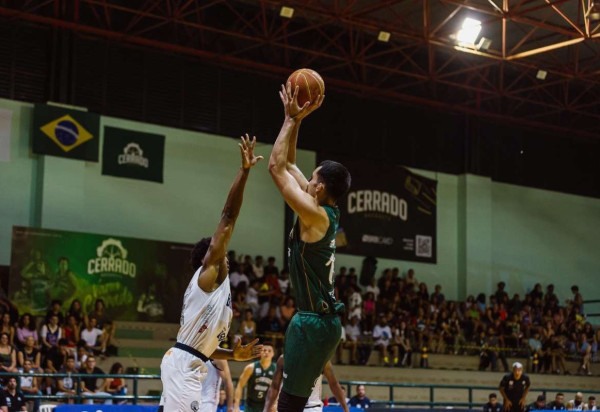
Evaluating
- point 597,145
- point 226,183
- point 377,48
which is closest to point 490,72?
point 377,48

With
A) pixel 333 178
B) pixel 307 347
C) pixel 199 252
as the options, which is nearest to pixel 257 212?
pixel 199 252

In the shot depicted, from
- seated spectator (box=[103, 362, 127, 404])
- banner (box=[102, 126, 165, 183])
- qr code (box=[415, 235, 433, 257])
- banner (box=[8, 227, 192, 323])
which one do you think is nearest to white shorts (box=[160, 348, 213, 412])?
seated spectator (box=[103, 362, 127, 404])

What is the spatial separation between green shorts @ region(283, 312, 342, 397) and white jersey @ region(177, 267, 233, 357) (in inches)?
48.8

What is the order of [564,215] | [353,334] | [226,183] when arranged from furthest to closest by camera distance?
[564,215]
[226,183]
[353,334]

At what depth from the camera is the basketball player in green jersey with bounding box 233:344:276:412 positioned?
14266mm

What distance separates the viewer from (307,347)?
22.4ft

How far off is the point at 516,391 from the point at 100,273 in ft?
29.9

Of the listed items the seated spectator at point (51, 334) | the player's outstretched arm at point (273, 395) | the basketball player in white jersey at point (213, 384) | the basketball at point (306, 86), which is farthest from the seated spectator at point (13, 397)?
the basketball at point (306, 86)

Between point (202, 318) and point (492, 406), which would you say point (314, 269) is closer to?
point (202, 318)

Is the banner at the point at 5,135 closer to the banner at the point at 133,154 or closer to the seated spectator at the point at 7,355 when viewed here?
the banner at the point at 133,154

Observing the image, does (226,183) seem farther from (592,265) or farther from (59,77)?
(592,265)

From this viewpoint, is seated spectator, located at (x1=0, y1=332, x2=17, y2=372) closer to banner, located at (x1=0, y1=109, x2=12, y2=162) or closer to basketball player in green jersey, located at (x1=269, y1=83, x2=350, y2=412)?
banner, located at (x1=0, y1=109, x2=12, y2=162)

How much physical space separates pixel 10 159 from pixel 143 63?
4251mm

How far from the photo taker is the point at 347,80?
28.8 m
